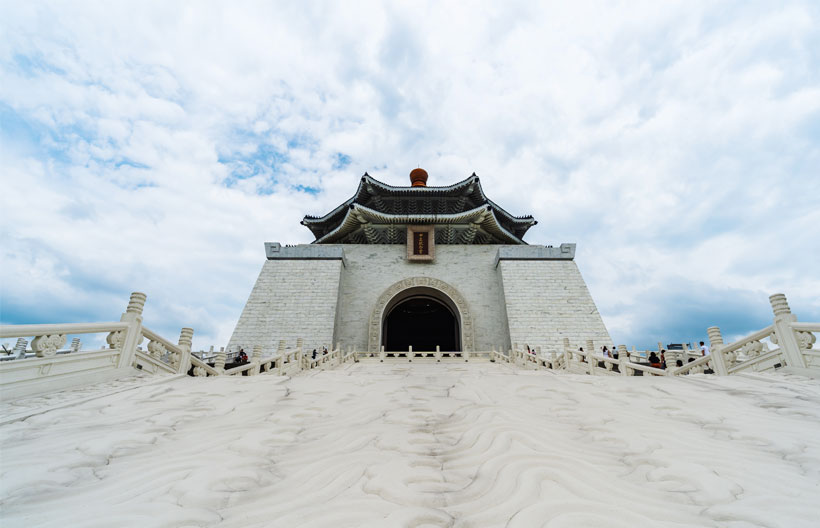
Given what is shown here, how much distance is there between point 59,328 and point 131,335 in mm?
1213

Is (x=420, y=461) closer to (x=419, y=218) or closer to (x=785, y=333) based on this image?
(x=785, y=333)

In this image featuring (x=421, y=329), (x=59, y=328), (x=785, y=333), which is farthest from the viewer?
(x=421, y=329)

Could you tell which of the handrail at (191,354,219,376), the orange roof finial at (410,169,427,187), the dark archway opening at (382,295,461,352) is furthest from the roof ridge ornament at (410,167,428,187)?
the handrail at (191,354,219,376)

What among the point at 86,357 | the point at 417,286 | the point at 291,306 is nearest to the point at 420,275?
the point at 417,286

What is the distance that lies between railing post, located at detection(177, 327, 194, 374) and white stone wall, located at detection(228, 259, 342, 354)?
780 centimetres

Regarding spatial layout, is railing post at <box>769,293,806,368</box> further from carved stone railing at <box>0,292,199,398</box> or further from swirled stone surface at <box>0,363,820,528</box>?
carved stone railing at <box>0,292,199,398</box>

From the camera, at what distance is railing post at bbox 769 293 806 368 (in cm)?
635

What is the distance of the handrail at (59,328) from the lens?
483 cm

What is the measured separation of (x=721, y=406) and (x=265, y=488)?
515cm

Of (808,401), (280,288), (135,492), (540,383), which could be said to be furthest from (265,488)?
(280,288)

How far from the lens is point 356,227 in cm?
2098

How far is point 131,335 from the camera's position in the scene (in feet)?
21.2

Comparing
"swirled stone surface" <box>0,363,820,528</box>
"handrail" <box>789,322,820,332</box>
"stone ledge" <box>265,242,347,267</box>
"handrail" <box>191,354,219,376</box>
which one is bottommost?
"swirled stone surface" <box>0,363,820,528</box>

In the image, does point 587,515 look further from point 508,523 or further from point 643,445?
point 643,445
